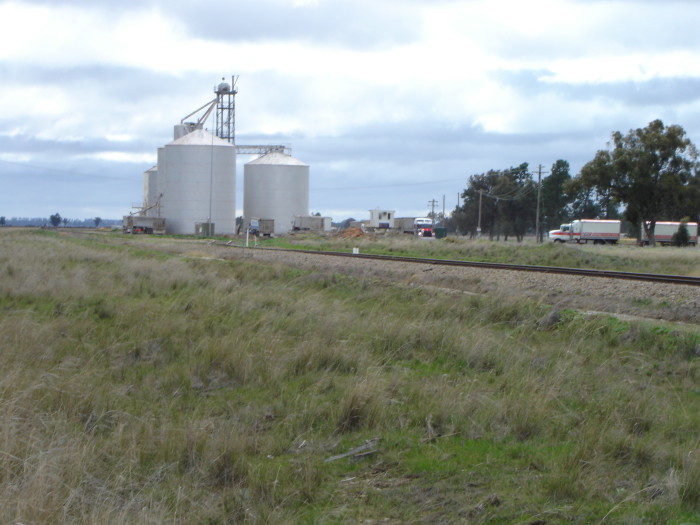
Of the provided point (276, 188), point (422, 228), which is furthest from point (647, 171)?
point (276, 188)

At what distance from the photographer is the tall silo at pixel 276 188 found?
300ft

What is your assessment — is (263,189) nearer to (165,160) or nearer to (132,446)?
(165,160)

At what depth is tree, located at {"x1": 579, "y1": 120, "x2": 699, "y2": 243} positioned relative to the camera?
71250 mm

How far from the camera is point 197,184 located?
82562mm

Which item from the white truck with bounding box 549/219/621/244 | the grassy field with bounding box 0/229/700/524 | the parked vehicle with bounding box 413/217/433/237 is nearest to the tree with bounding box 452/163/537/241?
the parked vehicle with bounding box 413/217/433/237

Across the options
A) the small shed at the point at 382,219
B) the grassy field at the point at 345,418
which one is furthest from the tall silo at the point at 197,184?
the grassy field at the point at 345,418

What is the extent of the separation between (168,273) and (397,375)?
1453 centimetres

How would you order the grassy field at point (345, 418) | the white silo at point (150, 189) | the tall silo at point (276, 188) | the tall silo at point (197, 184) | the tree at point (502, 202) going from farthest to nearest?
1. the tree at point (502, 202)
2. the white silo at point (150, 189)
3. the tall silo at point (276, 188)
4. the tall silo at point (197, 184)
5. the grassy field at point (345, 418)

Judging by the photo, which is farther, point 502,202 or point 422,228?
point 502,202

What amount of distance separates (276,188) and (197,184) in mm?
11748

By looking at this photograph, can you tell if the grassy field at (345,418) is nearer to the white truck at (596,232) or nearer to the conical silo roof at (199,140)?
the white truck at (596,232)

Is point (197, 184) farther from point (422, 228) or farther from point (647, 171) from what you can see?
point (647, 171)

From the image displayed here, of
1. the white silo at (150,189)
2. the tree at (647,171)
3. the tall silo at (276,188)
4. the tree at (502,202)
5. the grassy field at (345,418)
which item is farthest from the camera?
the tree at (502,202)

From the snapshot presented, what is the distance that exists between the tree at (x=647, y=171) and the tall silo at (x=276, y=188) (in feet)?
114
